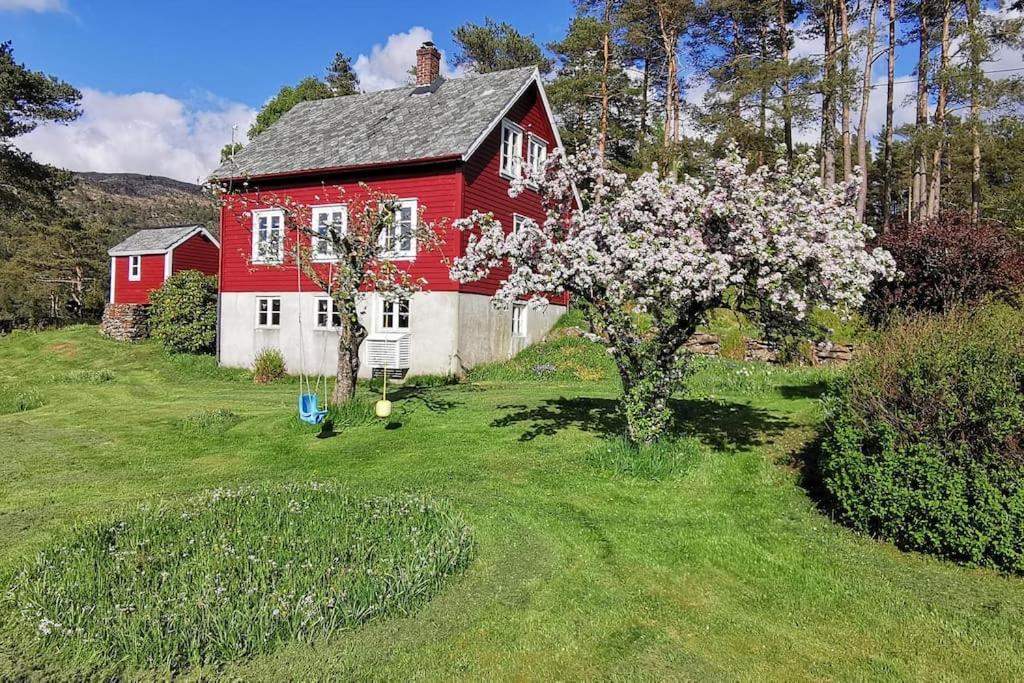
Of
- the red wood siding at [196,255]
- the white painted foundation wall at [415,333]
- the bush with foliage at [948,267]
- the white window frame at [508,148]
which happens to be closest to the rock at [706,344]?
the white painted foundation wall at [415,333]

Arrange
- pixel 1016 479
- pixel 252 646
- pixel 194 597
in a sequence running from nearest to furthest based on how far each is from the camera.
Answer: pixel 252 646 < pixel 194 597 < pixel 1016 479

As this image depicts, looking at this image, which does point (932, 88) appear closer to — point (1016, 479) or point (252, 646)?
point (1016, 479)

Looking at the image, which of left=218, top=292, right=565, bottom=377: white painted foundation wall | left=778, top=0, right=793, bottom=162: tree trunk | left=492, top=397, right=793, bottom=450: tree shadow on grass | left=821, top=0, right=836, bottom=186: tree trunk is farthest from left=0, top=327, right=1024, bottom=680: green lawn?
left=821, top=0, right=836, bottom=186: tree trunk

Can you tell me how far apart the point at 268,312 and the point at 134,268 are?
651 inches

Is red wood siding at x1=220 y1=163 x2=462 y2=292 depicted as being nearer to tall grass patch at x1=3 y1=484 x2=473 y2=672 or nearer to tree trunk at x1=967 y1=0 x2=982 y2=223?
tall grass patch at x1=3 y1=484 x2=473 y2=672

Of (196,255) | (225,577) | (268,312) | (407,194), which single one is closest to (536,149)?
(407,194)

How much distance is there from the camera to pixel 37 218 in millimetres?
39219

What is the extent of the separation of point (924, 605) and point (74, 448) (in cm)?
1148

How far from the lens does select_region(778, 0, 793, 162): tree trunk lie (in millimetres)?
24984

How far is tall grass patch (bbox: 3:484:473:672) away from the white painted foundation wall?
1115 cm

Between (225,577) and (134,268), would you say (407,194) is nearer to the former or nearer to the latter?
(225,577)

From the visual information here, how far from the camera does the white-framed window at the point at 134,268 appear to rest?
1310 inches

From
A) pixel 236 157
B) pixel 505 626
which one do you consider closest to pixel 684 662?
pixel 505 626

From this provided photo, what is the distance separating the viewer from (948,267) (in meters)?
12.4
